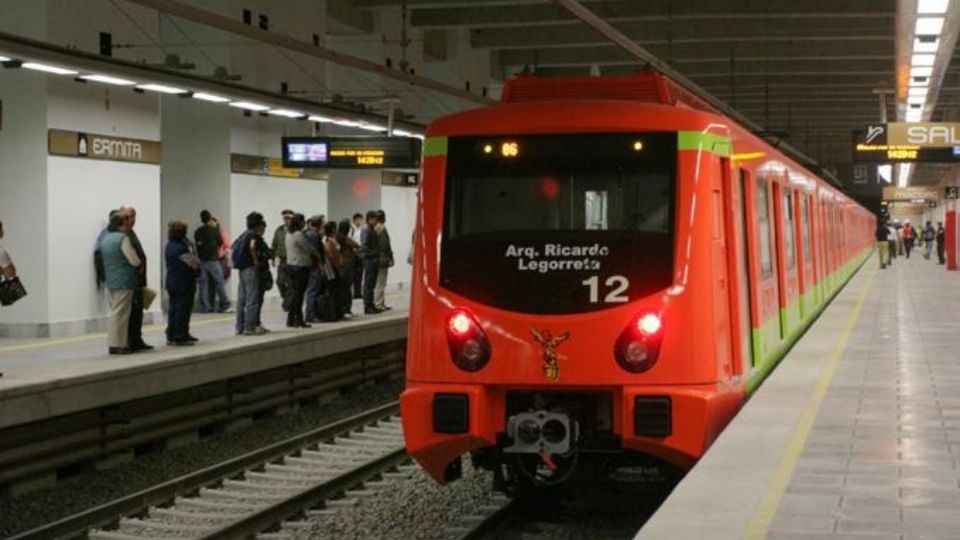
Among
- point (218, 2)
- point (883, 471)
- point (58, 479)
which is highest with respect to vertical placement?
point (218, 2)

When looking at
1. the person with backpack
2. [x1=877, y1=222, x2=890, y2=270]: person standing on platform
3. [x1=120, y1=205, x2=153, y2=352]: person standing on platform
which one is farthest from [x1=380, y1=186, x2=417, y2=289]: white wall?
[x1=877, y1=222, x2=890, y2=270]: person standing on platform

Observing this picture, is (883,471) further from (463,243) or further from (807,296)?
(807,296)

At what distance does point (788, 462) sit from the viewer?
762cm

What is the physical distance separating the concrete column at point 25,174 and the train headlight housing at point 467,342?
1020 cm

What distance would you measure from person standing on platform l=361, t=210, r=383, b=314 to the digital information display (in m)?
0.82

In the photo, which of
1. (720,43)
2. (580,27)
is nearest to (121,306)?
(580,27)

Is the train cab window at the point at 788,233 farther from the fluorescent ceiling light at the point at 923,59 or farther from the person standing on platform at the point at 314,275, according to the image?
the person standing on platform at the point at 314,275

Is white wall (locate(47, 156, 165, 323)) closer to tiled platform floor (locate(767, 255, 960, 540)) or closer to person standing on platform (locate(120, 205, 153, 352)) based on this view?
person standing on platform (locate(120, 205, 153, 352))

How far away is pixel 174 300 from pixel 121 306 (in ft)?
3.99

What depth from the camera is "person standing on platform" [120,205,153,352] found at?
45.0 ft

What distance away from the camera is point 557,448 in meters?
8.23

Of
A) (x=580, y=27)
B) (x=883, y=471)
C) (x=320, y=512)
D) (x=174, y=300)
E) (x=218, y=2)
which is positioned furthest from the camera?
(x=580, y=27)

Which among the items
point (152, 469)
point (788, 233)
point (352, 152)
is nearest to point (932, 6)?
point (788, 233)

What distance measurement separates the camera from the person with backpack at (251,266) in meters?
16.2
